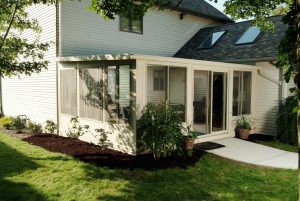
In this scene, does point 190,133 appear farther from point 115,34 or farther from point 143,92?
point 115,34

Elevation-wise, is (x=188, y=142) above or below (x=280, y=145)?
above

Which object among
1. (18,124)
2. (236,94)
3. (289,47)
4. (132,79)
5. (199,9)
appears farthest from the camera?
(199,9)

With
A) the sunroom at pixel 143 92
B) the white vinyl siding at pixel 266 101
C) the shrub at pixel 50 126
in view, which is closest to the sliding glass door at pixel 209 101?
the sunroom at pixel 143 92

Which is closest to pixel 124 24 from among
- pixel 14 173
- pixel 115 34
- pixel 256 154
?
pixel 115 34

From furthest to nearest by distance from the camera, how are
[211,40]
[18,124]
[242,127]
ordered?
[211,40] < [18,124] < [242,127]

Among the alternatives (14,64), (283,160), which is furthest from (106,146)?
(283,160)

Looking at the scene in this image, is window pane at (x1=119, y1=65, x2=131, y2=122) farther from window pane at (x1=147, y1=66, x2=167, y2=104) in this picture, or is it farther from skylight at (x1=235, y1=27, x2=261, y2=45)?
skylight at (x1=235, y1=27, x2=261, y2=45)

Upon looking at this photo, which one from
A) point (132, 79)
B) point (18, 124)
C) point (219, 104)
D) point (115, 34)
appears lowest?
point (18, 124)

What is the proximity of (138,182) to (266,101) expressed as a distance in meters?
8.16

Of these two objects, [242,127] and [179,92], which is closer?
[179,92]

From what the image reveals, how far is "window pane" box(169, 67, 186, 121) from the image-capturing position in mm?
10031

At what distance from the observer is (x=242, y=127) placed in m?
12.0

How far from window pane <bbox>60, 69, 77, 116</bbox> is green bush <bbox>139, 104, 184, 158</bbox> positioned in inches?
136

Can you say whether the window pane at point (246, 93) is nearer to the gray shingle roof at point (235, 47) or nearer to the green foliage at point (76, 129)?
the gray shingle roof at point (235, 47)
